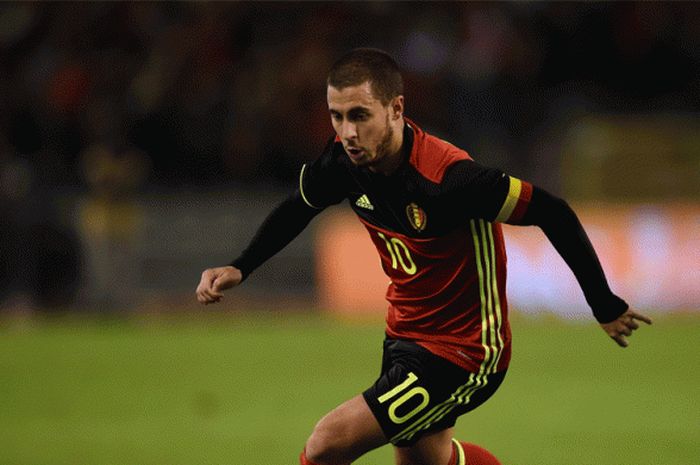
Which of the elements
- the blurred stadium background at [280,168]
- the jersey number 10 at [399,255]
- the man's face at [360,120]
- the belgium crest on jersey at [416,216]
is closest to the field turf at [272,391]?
the blurred stadium background at [280,168]

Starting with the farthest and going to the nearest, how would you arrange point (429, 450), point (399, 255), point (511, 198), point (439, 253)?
point (429, 450)
point (399, 255)
point (439, 253)
point (511, 198)

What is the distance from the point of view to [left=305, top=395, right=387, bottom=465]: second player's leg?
4.83m

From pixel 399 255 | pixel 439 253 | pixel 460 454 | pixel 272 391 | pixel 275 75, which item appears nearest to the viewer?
pixel 439 253

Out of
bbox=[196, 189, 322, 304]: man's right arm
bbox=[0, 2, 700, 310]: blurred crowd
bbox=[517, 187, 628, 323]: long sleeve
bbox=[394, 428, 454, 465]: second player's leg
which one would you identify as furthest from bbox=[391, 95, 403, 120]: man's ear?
bbox=[0, 2, 700, 310]: blurred crowd

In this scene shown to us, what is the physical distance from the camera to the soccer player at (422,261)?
4.82m

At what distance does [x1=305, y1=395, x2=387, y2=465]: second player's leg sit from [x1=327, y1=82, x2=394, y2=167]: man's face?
3.23ft

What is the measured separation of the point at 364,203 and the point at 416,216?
319mm

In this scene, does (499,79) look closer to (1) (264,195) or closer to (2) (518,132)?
(2) (518,132)

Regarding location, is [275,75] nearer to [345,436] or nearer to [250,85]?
[250,85]

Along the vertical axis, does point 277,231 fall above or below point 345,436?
above

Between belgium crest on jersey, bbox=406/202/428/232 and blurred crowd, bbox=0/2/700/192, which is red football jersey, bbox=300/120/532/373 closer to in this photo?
belgium crest on jersey, bbox=406/202/428/232

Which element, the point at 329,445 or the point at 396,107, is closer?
the point at 329,445

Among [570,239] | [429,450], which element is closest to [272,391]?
[429,450]

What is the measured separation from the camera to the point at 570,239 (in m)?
4.82
